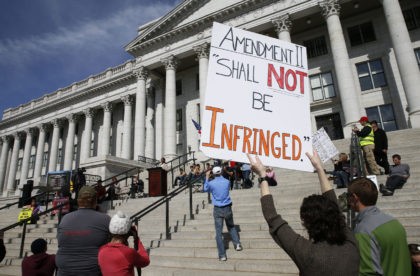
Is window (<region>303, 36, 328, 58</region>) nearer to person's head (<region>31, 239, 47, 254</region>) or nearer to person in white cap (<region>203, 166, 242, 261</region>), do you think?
person in white cap (<region>203, 166, 242, 261</region>)

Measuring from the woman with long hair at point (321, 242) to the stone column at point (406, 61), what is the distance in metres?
18.8

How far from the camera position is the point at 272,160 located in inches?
110

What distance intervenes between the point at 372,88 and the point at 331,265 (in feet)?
80.9

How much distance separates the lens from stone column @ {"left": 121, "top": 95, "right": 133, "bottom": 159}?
3008 centimetres

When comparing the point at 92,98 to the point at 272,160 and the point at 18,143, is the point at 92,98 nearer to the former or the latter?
the point at 18,143

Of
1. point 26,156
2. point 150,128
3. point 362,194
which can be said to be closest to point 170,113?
point 150,128

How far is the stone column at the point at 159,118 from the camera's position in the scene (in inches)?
1163

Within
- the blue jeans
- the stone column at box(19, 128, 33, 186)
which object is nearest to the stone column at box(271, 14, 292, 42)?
the blue jeans

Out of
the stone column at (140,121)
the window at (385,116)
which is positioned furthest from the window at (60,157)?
the window at (385,116)

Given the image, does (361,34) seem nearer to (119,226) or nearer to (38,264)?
(119,226)

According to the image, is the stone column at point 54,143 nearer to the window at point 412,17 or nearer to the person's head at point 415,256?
the window at point 412,17

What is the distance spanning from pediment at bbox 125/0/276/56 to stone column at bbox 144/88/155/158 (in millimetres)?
5289

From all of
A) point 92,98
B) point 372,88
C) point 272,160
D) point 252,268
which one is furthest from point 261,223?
point 92,98

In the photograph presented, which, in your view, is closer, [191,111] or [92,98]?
[191,111]
